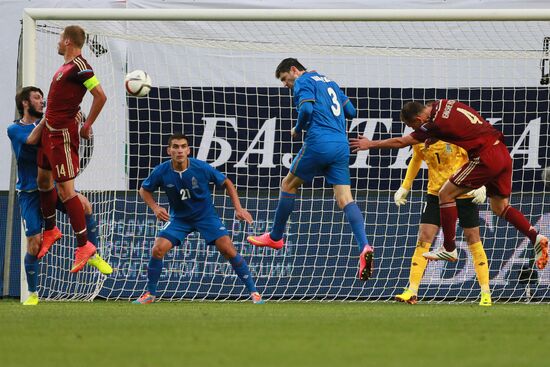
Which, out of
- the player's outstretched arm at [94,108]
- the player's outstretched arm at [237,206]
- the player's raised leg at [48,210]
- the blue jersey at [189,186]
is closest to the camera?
the player's outstretched arm at [94,108]

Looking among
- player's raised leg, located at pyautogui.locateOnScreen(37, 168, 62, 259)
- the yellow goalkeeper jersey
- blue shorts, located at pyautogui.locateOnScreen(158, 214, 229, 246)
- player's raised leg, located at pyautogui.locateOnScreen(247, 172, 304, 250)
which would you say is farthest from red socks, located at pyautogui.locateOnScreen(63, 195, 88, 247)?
the yellow goalkeeper jersey

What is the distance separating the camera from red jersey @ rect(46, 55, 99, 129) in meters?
9.88

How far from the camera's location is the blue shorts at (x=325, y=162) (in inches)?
406

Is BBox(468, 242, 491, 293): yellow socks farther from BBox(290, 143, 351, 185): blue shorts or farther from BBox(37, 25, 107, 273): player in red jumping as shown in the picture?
BBox(37, 25, 107, 273): player in red jumping

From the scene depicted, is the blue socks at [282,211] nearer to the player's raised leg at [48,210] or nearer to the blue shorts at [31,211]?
the player's raised leg at [48,210]

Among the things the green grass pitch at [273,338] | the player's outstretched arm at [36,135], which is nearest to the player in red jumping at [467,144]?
the green grass pitch at [273,338]

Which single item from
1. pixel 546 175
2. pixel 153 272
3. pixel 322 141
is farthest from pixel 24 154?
pixel 546 175

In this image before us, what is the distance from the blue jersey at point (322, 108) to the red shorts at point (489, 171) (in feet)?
3.84

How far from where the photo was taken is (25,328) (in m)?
7.05

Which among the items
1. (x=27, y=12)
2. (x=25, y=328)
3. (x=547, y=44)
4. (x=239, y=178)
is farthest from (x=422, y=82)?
(x=25, y=328)

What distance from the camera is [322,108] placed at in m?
10.4

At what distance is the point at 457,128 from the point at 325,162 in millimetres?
1258

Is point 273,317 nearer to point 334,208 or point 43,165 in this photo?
point 43,165

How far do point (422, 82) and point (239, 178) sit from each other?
2454mm
